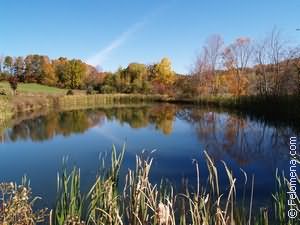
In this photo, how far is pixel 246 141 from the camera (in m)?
10.5

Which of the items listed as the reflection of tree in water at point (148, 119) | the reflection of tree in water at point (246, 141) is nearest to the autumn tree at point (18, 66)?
the reflection of tree in water at point (148, 119)

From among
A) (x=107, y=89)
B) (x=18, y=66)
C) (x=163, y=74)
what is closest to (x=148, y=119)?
(x=107, y=89)

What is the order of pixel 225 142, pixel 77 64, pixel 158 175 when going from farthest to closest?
1. pixel 77 64
2. pixel 225 142
3. pixel 158 175

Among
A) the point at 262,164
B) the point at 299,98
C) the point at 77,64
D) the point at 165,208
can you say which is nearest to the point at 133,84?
the point at 77,64

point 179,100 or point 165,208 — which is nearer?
point 165,208

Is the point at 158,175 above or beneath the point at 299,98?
beneath

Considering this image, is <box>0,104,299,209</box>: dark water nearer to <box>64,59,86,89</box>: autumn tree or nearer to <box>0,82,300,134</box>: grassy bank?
<box>0,82,300,134</box>: grassy bank

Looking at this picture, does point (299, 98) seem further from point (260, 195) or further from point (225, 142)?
point (260, 195)

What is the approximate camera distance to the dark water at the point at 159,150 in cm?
632

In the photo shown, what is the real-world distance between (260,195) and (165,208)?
3959 millimetres

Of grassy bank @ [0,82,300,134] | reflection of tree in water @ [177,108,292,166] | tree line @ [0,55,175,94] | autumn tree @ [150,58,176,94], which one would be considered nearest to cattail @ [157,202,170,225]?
reflection of tree in water @ [177,108,292,166]

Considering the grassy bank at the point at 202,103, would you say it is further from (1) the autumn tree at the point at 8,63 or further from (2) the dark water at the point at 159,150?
(1) the autumn tree at the point at 8,63

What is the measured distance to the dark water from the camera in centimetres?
632

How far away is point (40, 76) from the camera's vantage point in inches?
2126
